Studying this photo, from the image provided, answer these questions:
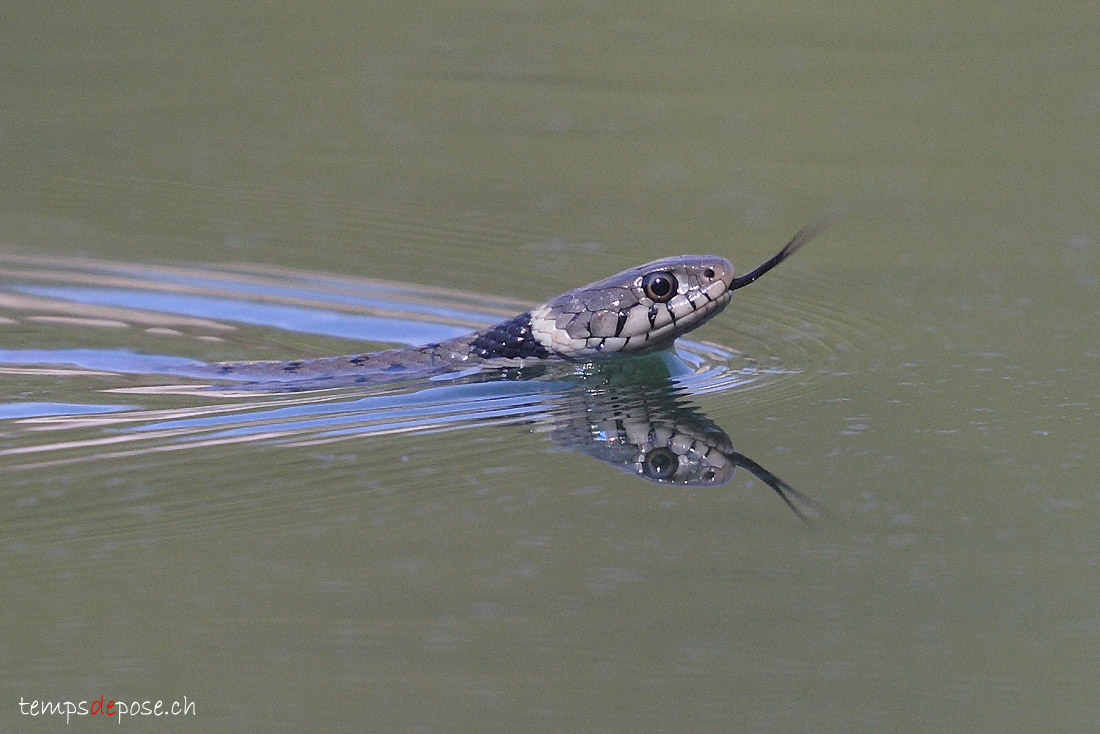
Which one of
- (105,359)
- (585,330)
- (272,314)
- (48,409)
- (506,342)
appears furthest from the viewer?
(272,314)

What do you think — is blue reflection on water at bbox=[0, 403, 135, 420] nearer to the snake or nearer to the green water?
the green water

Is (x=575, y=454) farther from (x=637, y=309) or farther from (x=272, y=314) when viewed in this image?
(x=272, y=314)

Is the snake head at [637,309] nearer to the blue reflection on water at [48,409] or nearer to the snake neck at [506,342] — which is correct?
the snake neck at [506,342]

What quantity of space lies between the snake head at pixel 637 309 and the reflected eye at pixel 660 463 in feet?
3.24

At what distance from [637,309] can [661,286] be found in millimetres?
143

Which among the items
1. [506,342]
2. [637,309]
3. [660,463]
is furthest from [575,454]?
[506,342]

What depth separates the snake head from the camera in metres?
6.04

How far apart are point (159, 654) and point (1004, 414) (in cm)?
322

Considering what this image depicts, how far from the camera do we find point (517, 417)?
5574 mm

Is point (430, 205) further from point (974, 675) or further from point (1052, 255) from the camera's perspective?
point (974, 675)

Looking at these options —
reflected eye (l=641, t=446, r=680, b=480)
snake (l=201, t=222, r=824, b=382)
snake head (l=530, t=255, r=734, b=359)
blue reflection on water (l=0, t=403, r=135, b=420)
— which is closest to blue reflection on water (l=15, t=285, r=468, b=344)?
snake (l=201, t=222, r=824, b=382)

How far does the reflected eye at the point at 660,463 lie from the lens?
194 inches

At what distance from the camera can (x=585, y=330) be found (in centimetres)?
623

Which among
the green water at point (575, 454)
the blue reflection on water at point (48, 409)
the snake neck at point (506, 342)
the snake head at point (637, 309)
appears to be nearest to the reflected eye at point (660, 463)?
the green water at point (575, 454)
